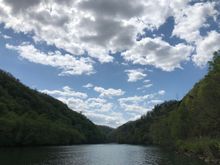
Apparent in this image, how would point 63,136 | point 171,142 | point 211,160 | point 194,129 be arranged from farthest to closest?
point 63,136
point 171,142
point 194,129
point 211,160

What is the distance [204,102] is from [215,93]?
3560 mm

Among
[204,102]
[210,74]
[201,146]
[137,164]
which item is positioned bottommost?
[137,164]

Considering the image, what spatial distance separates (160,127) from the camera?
15825 centimetres

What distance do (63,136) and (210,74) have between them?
136 m

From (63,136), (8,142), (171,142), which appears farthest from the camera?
(63,136)

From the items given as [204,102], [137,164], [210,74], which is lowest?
[137,164]

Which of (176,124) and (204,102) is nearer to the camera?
(204,102)

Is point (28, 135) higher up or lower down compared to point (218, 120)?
higher up

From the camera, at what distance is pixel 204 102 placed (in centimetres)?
6525

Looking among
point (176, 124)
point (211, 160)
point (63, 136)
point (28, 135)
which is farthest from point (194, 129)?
point (63, 136)

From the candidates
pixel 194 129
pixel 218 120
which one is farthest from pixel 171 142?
pixel 218 120

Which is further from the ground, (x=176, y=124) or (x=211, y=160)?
(x=176, y=124)

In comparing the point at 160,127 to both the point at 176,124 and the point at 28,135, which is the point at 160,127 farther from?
the point at 28,135

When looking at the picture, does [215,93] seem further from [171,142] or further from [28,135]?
[28,135]
